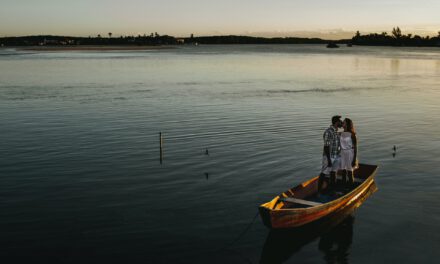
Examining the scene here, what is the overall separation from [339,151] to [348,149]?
353 mm

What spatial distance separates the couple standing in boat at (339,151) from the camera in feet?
52.2

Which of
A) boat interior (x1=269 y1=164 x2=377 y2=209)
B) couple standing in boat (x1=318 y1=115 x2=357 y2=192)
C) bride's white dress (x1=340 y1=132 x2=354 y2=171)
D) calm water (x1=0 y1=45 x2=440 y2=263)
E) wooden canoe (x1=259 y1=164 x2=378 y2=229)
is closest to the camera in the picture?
wooden canoe (x1=259 y1=164 x2=378 y2=229)

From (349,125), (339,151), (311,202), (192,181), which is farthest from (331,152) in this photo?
(192,181)

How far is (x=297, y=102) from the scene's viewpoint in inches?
1825

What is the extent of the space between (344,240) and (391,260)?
5.86ft

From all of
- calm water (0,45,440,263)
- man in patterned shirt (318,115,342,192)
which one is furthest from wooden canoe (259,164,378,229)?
calm water (0,45,440,263)

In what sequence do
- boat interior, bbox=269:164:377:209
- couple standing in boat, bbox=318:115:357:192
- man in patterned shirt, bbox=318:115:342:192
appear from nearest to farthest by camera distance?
boat interior, bbox=269:164:377:209 < man in patterned shirt, bbox=318:115:342:192 < couple standing in boat, bbox=318:115:357:192

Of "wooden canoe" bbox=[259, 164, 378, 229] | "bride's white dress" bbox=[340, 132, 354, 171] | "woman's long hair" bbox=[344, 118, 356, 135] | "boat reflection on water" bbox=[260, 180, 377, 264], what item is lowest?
"boat reflection on water" bbox=[260, 180, 377, 264]

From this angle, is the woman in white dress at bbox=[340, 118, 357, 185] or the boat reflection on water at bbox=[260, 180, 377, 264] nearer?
the boat reflection on water at bbox=[260, 180, 377, 264]

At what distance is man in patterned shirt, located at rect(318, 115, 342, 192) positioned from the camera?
15.8 metres

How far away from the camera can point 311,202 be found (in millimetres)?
14922

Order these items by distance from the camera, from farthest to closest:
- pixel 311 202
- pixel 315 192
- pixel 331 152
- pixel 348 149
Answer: pixel 315 192 < pixel 348 149 < pixel 331 152 < pixel 311 202

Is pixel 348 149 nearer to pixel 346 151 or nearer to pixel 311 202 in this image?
pixel 346 151

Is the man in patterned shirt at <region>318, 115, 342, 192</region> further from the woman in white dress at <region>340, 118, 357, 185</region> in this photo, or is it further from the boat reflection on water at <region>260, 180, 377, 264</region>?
the boat reflection on water at <region>260, 180, 377, 264</region>
